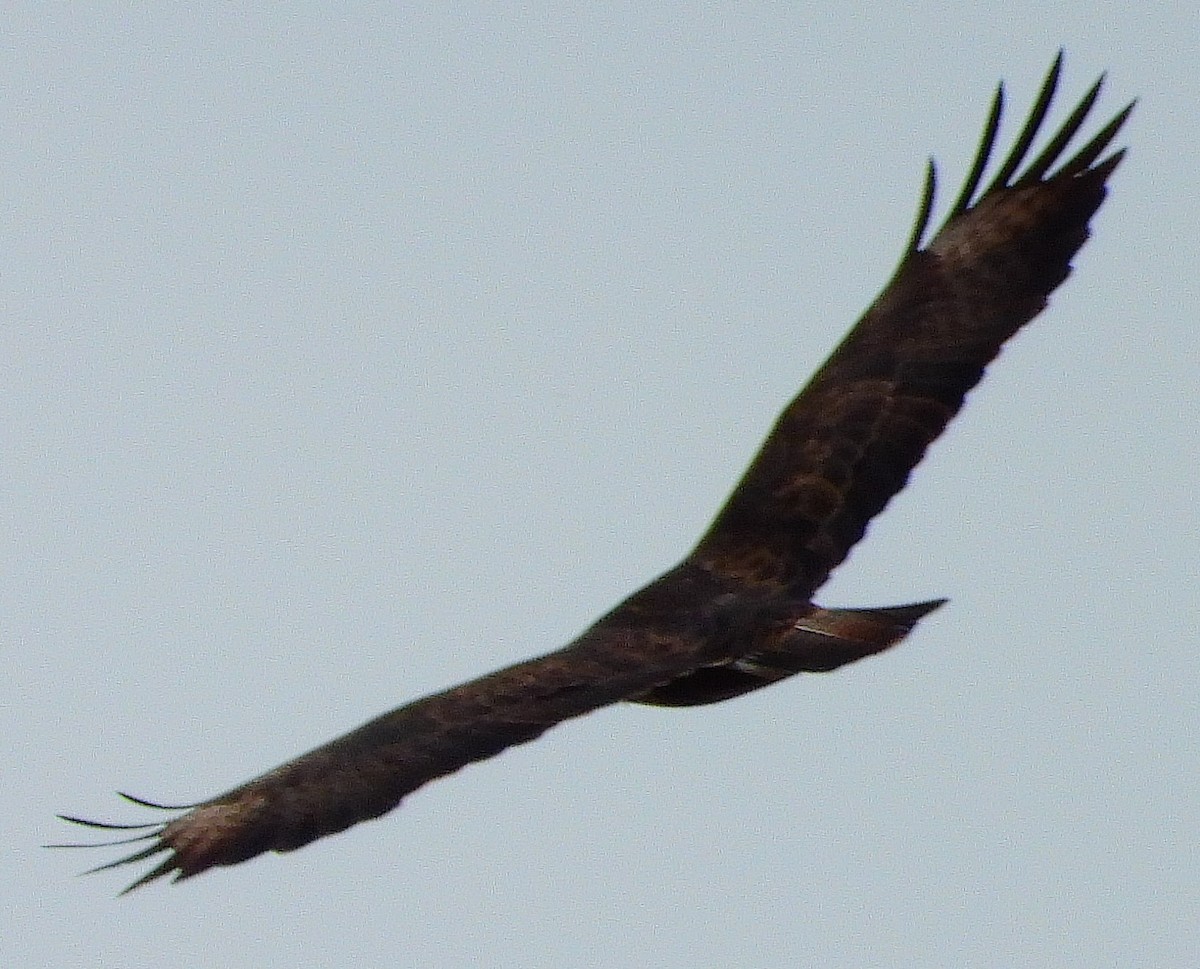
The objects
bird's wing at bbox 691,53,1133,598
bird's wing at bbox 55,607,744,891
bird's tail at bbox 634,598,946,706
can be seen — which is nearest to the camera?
bird's wing at bbox 55,607,744,891

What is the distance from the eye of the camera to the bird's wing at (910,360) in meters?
11.5

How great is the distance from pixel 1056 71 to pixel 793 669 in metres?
3.14

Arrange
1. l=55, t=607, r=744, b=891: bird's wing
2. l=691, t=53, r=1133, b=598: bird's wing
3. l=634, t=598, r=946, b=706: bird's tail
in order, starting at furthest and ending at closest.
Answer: l=691, t=53, r=1133, b=598: bird's wing < l=634, t=598, r=946, b=706: bird's tail < l=55, t=607, r=744, b=891: bird's wing

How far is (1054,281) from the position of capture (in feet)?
39.0

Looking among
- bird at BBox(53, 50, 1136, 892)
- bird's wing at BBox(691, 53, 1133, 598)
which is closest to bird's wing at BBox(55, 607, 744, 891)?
bird at BBox(53, 50, 1136, 892)

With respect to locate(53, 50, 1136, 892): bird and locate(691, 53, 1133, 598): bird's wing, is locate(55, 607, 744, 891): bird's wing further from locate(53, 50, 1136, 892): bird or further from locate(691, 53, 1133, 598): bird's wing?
locate(691, 53, 1133, 598): bird's wing

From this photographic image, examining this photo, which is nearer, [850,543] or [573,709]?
[573,709]

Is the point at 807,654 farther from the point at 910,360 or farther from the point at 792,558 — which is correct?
the point at 910,360

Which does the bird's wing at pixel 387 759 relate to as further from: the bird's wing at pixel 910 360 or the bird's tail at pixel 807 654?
the bird's wing at pixel 910 360

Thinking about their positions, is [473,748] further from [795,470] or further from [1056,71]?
[1056,71]

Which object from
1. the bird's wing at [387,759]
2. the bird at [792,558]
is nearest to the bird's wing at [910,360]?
the bird at [792,558]

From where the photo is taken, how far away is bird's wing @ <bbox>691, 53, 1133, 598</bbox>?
11.5 m

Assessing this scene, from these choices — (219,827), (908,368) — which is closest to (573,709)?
(219,827)

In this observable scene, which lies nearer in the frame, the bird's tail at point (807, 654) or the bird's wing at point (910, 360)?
the bird's tail at point (807, 654)
